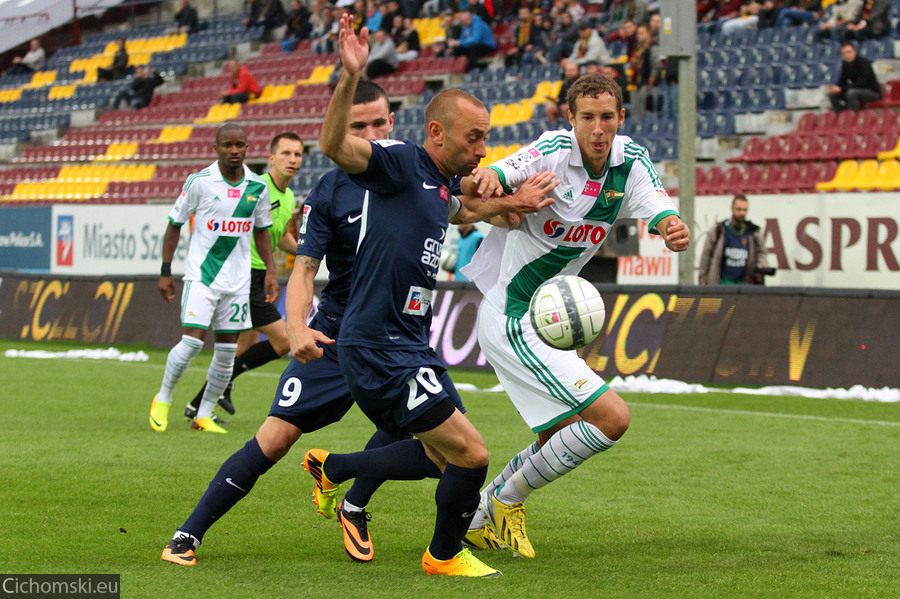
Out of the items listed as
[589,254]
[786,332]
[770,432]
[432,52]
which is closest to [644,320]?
[786,332]

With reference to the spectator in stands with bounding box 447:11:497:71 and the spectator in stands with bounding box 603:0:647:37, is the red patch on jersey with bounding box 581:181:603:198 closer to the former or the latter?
the spectator in stands with bounding box 603:0:647:37

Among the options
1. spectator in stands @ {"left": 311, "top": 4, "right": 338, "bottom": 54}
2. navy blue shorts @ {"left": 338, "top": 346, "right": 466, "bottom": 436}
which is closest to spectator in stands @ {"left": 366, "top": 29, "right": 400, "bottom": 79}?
spectator in stands @ {"left": 311, "top": 4, "right": 338, "bottom": 54}

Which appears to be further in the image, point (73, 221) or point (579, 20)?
point (73, 221)

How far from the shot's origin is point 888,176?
16312mm

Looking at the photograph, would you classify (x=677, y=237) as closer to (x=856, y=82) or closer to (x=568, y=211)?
(x=568, y=211)

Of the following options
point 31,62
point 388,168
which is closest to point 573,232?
point 388,168

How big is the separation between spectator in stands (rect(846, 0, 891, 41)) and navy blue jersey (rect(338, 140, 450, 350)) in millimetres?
15629

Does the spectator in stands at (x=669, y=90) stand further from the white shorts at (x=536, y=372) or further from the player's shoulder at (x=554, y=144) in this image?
the white shorts at (x=536, y=372)

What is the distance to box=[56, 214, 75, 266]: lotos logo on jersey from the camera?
82.0 feet

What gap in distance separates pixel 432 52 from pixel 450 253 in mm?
10813

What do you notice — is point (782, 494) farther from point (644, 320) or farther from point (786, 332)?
point (644, 320)

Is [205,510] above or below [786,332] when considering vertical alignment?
above

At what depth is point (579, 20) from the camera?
2270 cm

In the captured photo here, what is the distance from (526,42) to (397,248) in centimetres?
2003
